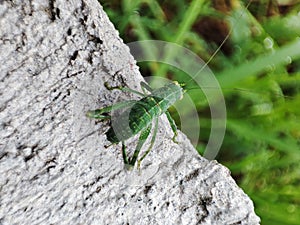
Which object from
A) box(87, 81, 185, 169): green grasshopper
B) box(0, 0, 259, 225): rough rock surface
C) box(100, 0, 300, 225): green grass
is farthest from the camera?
box(100, 0, 300, 225): green grass

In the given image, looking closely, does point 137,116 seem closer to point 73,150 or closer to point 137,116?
point 137,116

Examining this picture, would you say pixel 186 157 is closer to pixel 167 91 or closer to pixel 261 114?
pixel 167 91

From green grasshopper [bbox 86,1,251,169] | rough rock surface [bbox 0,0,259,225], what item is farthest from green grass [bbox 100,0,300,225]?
rough rock surface [bbox 0,0,259,225]

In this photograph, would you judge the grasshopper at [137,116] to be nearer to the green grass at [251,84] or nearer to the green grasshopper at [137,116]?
the green grasshopper at [137,116]

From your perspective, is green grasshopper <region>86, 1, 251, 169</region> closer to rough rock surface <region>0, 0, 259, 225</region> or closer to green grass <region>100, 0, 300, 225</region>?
rough rock surface <region>0, 0, 259, 225</region>

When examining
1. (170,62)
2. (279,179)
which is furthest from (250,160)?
(170,62)

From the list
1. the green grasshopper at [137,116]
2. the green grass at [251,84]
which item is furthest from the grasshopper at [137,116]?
the green grass at [251,84]
